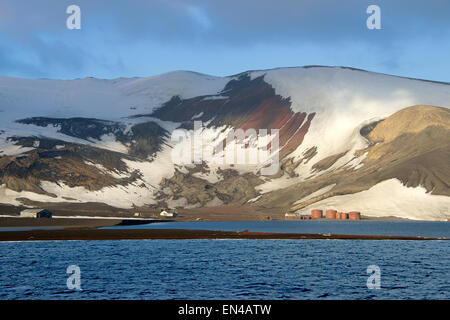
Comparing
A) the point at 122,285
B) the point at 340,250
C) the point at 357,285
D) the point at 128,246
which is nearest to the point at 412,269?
the point at 357,285

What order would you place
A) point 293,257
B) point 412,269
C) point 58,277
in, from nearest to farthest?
point 58,277
point 412,269
point 293,257

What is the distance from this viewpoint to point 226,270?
72.9 metres

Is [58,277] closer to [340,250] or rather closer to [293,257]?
[293,257]

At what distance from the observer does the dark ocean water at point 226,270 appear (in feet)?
183

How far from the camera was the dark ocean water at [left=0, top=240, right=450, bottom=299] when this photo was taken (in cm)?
5591

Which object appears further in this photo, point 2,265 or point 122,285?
point 2,265

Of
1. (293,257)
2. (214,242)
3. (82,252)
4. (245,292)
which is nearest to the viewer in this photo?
(245,292)

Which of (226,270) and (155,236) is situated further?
(155,236)

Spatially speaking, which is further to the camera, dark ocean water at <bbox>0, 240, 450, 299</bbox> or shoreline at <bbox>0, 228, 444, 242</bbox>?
shoreline at <bbox>0, 228, 444, 242</bbox>

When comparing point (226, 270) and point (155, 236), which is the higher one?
point (155, 236)

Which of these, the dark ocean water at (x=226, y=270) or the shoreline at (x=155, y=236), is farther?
the shoreline at (x=155, y=236)
